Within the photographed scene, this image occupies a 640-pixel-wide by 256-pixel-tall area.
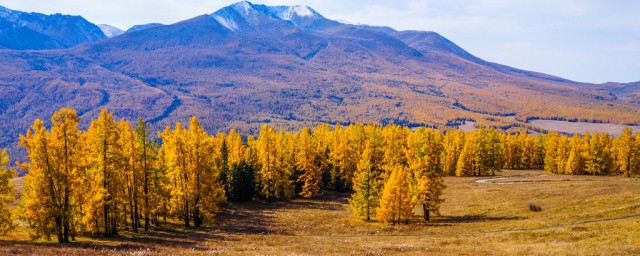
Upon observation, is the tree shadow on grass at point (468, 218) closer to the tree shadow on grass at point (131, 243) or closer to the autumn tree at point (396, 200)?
the autumn tree at point (396, 200)

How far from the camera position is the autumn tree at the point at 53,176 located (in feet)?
108

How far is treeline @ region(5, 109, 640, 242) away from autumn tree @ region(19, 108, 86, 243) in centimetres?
8

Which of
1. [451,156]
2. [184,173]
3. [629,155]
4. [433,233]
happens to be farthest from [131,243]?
[629,155]

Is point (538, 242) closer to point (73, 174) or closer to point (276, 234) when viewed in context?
point (276, 234)

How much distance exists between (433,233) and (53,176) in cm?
3465

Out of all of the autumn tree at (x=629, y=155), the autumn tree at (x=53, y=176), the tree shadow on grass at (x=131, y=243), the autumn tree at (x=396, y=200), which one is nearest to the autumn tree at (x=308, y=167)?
the autumn tree at (x=396, y=200)

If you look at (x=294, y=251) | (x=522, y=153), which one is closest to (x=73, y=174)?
(x=294, y=251)

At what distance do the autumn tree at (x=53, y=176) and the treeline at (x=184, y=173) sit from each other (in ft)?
0.25

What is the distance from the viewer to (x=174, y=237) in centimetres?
3900

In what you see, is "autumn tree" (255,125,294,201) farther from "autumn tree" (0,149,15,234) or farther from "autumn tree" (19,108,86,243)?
"autumn tree" (0,149,15,234)

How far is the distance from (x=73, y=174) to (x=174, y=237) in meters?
10.4

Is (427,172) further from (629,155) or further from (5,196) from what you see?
(629,155)

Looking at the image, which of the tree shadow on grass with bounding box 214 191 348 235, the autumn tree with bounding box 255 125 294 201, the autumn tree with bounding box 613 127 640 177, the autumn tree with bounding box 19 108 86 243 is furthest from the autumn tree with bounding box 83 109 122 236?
the autumn tree with bounding box 613 127 640 177

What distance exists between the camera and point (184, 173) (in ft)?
151
